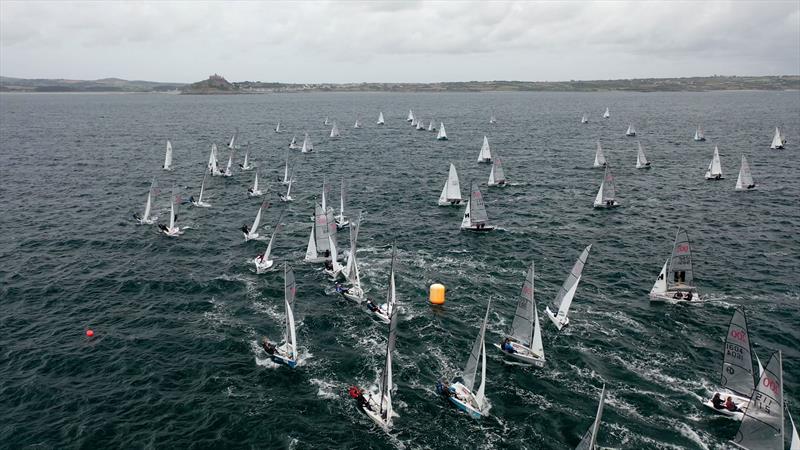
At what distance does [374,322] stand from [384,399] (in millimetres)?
12912

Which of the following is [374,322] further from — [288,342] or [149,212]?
[149,212]

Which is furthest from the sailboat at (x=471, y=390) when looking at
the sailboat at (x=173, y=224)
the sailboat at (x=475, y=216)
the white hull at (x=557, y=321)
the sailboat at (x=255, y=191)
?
the sailboat at (x=255, y=191)

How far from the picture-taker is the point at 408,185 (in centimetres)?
9388

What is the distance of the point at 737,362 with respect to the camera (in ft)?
108

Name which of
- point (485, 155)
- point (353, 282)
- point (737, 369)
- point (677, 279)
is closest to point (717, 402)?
point (737, 369)

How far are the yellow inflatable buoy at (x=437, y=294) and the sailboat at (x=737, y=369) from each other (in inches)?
898

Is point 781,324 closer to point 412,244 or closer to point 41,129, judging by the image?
point 412,244

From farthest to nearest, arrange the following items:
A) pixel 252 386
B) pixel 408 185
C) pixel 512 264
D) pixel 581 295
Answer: pixel 408 185 < pixel 512 264 < pixel 581 295 < pixel 252 386

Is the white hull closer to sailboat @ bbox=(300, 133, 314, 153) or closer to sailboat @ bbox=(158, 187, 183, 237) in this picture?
sailboat @ bbox=(158, 187, 183, 237)

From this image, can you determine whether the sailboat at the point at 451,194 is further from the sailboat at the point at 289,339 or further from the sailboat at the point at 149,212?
the sailboat at the point at 289,339

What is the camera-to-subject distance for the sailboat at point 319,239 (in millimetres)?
53719

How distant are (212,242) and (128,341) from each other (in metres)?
24.2

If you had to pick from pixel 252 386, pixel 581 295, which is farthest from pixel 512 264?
pixel 252 386

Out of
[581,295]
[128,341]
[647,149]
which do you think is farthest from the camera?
[647,149]
